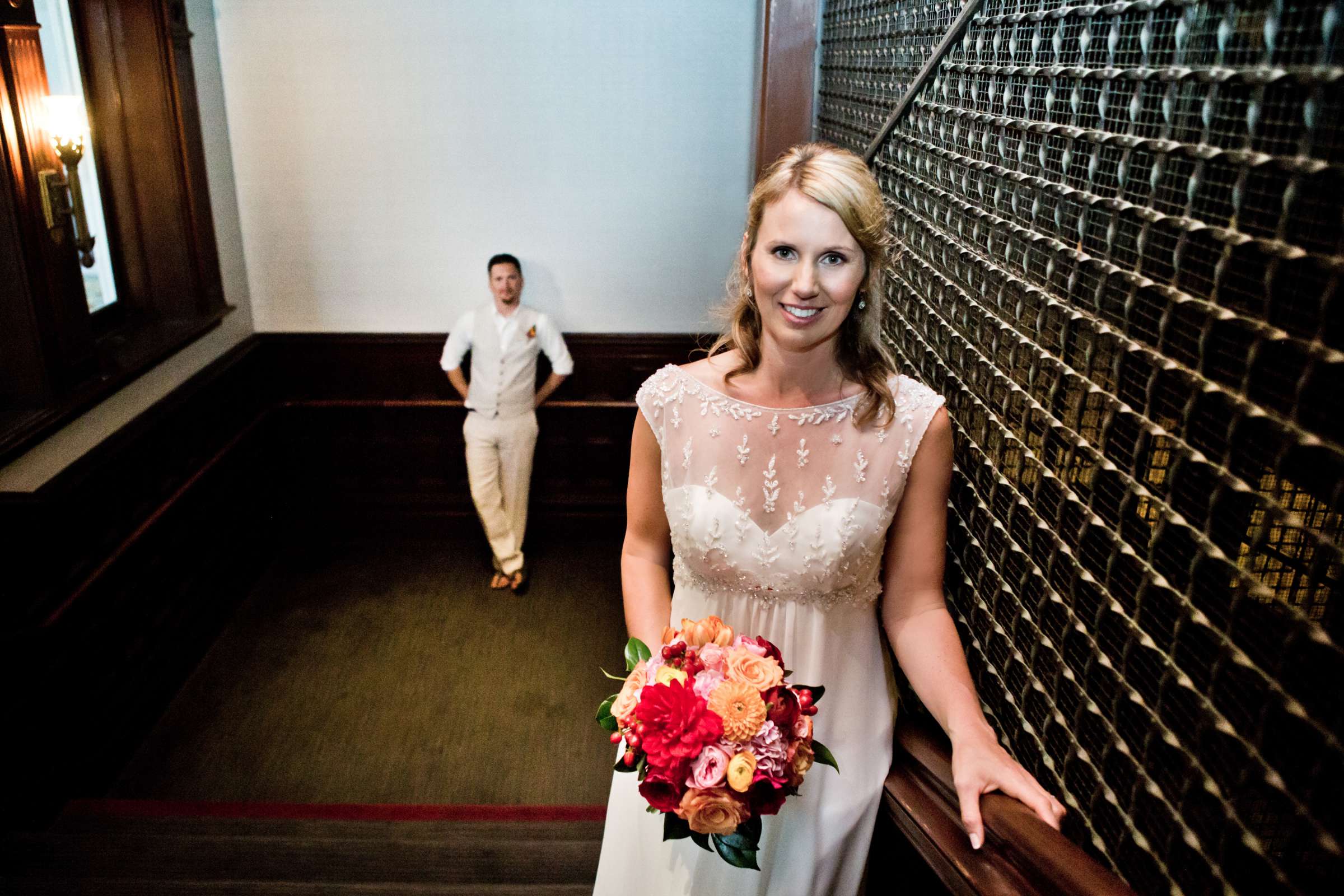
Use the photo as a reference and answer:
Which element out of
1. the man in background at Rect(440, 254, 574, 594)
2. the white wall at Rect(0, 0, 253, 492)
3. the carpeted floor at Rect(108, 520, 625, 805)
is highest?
the white wall at Rect(0, 0, 253, 492)

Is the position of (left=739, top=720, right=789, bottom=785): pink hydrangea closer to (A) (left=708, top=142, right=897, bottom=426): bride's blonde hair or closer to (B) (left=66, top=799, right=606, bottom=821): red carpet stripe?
(A) (left=708, top=142, right=897, bottom=426): bride's blonde hair

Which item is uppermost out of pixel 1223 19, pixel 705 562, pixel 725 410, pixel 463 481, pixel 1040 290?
pixel 1223 19

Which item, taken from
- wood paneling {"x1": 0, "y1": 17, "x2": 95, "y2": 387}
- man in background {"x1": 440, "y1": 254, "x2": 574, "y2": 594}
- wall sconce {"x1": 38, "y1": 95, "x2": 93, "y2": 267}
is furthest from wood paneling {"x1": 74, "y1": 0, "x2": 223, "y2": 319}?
man in background {"x1": 440, "y1": 254, "x2": 574, "y2": 594}

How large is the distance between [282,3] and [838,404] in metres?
4.70

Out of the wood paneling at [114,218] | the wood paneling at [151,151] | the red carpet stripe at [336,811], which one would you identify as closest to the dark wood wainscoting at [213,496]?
the red carpet stripe at [336,811]

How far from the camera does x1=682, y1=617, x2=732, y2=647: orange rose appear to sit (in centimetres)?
167

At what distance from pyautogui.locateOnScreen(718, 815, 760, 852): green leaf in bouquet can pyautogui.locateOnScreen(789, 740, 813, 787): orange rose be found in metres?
0.08

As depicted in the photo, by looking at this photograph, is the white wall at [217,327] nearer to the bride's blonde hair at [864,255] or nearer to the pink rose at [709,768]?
the bride's blonde hair at [864,255]

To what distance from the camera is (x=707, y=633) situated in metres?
1.68

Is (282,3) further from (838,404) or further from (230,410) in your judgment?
(838,404)

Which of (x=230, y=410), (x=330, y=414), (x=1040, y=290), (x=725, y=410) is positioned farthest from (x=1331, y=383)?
(x=330, y=414)

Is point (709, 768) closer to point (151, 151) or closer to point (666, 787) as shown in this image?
point (666, 787)

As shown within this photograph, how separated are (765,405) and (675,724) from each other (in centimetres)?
78

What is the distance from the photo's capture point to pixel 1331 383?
96 cm
